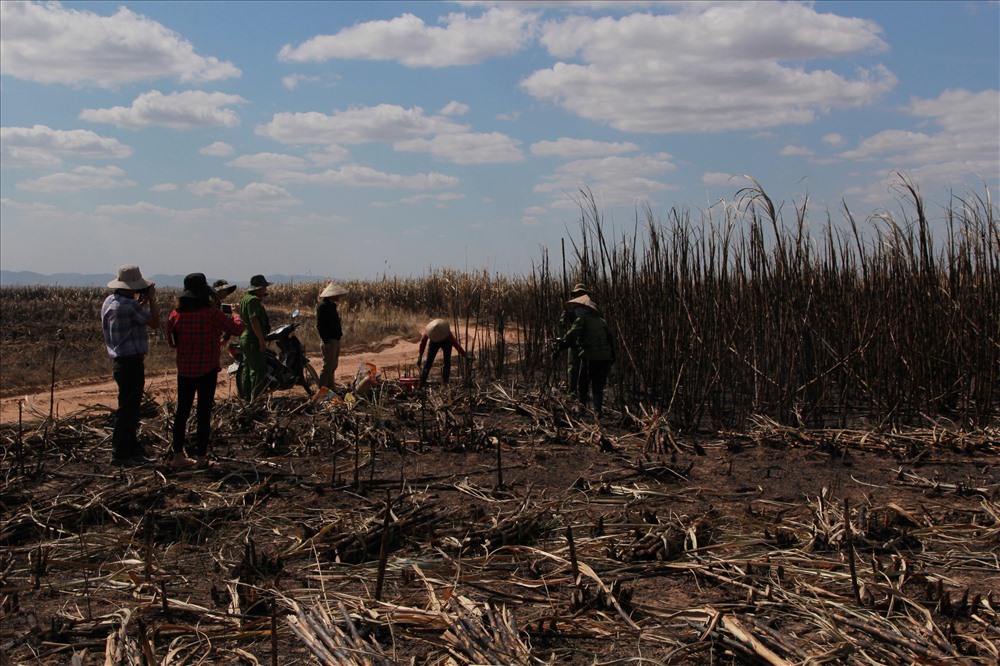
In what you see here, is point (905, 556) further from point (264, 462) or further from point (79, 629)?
point (264, 462)

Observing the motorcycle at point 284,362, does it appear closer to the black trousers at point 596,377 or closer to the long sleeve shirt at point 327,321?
the long sleeve shirt at point 327,321

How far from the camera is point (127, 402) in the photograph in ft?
18.9

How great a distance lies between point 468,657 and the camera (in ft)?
9.44

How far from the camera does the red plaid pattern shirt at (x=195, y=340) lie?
5777 mm

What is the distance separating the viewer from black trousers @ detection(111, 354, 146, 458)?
576 centimetres

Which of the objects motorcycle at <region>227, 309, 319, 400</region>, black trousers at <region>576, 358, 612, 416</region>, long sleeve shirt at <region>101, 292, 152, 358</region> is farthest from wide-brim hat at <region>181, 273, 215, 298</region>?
black trousers at <region>576, 358, 612, 416</region>

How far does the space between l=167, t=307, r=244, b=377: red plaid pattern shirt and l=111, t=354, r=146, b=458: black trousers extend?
274 mm

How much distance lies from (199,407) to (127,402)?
0.45m

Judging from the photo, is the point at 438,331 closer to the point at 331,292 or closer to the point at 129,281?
the point at 331,292

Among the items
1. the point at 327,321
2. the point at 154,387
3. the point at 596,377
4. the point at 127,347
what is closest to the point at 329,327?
the point at 327,321

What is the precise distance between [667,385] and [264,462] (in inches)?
126

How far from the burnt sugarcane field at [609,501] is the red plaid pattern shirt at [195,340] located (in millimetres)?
676

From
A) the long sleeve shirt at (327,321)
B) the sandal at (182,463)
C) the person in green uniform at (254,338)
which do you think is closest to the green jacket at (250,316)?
the person in green uniform at (254,338)

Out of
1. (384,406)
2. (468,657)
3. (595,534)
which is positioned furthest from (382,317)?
(468,657)
